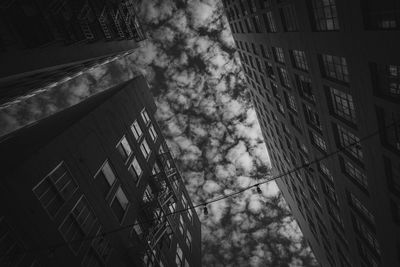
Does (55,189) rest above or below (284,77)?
above

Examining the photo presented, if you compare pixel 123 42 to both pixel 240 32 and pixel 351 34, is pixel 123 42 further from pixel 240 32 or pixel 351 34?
pixel 351 34

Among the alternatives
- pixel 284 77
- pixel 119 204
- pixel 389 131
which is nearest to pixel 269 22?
pixel 284 77

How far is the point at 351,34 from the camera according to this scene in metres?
15.2

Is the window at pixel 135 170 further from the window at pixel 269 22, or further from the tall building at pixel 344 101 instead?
the window at pixel 269 22

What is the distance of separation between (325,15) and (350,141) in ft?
27.1

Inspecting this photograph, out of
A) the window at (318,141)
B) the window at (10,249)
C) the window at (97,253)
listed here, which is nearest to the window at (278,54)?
the window at (318,141)

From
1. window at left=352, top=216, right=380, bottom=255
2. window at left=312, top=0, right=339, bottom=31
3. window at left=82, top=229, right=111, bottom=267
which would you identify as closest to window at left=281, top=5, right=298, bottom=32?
window at left=312, top=0, right=339, bottom=31

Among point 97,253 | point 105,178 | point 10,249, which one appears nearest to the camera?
point 10,249

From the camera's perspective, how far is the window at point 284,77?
28.1 m

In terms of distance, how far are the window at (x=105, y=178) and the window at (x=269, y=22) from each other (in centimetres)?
1789

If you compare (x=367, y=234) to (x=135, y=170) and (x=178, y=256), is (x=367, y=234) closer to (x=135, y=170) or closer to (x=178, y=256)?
(x=178, y=256)

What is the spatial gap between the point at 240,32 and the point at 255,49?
5.38 m

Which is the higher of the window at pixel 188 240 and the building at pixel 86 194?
the building at pixel 86 194

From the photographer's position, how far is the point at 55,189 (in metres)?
15.7
